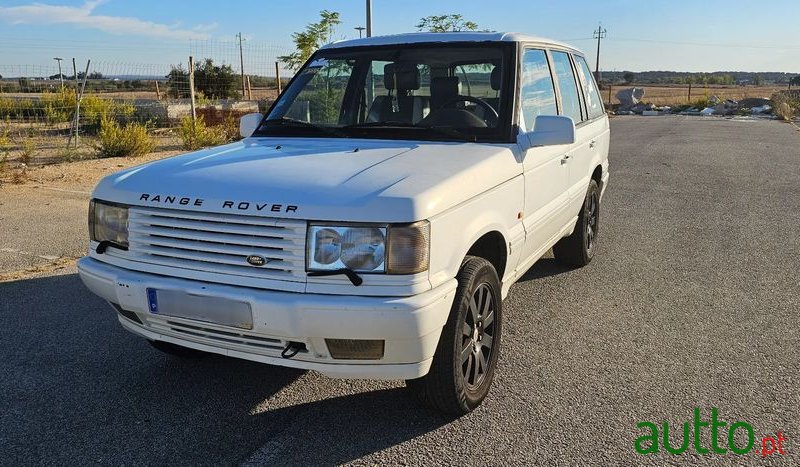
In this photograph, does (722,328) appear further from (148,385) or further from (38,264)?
(38,264)

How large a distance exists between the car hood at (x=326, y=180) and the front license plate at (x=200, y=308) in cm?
38

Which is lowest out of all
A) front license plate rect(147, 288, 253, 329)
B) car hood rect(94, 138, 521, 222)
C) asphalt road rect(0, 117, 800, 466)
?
asphalt road rect(0, 117, 800, 466)

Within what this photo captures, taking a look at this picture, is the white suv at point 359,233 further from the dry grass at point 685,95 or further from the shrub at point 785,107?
the dry grass at point 685,95

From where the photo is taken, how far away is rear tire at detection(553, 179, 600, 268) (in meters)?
5.57

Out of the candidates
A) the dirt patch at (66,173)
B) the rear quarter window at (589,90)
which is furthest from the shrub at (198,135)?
the rear quarter window at (589,90)

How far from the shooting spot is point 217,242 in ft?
9.35

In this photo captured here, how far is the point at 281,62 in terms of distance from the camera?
17.2 metres

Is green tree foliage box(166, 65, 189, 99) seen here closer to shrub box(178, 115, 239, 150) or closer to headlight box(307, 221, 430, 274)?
shrub box(178, 115, 239, 150)

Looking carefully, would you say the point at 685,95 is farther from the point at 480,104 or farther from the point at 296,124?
the point at 296,124

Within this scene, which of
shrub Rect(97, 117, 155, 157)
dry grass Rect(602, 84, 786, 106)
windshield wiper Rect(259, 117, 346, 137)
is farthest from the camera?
→ dry grass Rect(602, 84, 786, 106)

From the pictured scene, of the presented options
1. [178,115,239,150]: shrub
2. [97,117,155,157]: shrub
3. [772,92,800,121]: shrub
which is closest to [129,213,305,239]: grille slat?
[97,117,155,157]: shrub

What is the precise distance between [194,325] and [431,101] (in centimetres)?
207

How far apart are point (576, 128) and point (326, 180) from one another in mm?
2727

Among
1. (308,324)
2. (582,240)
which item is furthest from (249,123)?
(582,240)
